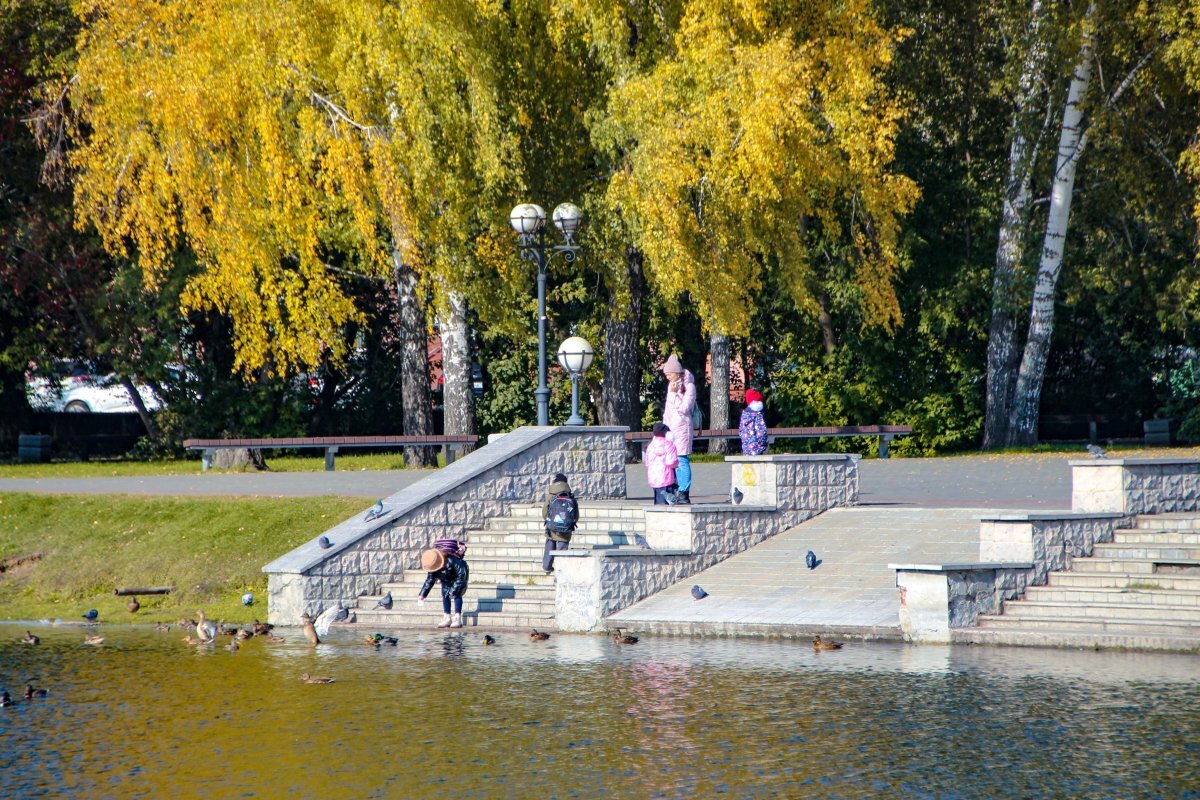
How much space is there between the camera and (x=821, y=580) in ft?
60.3

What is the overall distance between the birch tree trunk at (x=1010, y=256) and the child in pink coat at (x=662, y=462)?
1248cm

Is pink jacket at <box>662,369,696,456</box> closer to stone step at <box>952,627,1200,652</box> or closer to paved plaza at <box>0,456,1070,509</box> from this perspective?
paved plaza at <box>0,456,1070,509</box>

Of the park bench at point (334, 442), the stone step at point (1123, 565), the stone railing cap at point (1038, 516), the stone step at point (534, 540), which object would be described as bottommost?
the stone step at point (1123, 565)

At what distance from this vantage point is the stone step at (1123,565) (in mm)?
17250

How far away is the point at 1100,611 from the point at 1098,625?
363 millimetres

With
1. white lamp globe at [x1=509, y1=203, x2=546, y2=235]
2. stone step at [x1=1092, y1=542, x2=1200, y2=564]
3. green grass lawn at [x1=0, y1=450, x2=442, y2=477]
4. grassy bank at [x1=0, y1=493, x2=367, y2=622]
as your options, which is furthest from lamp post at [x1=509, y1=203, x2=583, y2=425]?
stone step at [x1=1092, y1=542, x2=1200, y2=564]

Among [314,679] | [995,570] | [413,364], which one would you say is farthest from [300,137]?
[995,570]

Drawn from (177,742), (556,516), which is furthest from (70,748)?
(556,516)

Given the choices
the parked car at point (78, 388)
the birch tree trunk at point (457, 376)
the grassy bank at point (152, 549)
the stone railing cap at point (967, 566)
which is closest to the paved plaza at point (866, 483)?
the grassy bank at point (152, 549)

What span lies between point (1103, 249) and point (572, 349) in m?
13.8

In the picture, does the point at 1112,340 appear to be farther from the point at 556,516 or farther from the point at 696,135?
the point at 556,516

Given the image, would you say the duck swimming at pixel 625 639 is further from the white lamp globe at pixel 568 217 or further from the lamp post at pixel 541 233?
the white lamp globe at pixel 568 217

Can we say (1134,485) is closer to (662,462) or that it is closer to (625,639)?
(662,462)

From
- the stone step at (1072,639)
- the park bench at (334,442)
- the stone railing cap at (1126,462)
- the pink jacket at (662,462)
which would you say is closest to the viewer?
the stone step at (1072,639)
